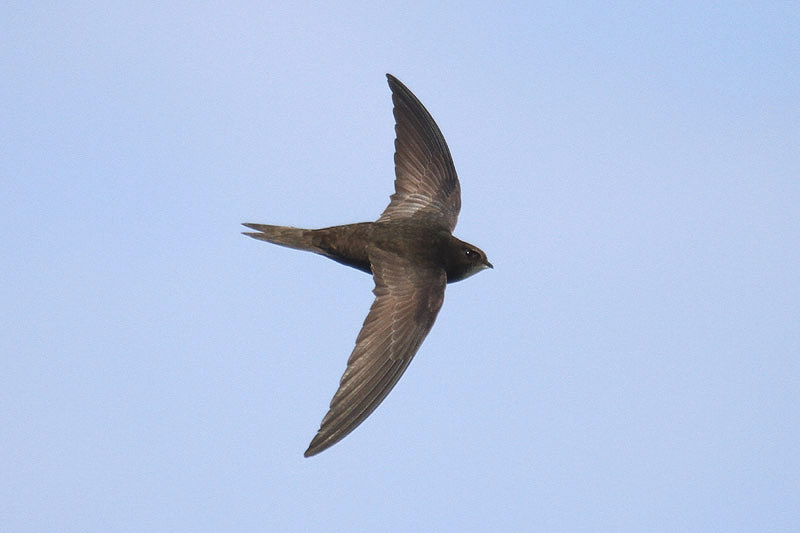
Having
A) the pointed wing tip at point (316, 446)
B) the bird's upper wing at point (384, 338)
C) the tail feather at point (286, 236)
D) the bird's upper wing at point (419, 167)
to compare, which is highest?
the bird's upper wing at point (419, 167)

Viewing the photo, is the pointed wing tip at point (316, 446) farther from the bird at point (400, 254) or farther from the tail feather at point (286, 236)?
the tail feather at point (286, 236)

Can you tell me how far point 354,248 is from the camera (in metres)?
10.1

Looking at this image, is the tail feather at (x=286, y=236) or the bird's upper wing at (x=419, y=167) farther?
the bird's upper wing at (x=419, y=167)

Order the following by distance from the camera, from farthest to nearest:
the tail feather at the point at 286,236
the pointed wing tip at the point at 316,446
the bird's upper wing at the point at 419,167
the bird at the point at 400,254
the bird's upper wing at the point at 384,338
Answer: the bird's upper wing at the point at 419,167 → the tail feather at the point at 286,236 → the bird at the point at 400,254 → the bird's upper wing at the point at 384,338 → the pointed wing tip at the point at 316,446

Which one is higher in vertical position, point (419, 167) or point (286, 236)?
point (419, 167)

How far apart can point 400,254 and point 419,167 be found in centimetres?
173

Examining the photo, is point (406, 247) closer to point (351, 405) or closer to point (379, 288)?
point (379, 288)

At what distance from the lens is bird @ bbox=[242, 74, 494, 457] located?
8.59 meters

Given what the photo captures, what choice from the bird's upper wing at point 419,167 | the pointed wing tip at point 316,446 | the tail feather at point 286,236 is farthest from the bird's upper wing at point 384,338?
the bird's upper wing at point 419,167

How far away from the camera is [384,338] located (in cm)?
916

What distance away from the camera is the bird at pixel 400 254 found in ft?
28.2

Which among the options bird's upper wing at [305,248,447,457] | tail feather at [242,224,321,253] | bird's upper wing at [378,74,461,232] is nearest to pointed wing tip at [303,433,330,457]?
bird's upper wing at [305,248,447,457]

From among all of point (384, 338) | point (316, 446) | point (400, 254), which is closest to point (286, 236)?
point (400, 254)

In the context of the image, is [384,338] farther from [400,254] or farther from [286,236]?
[286,236]
